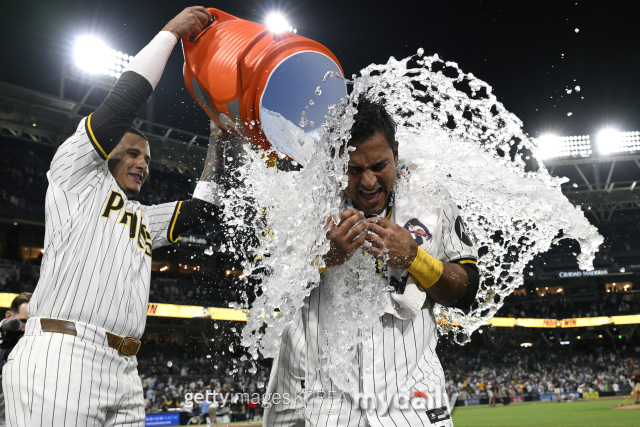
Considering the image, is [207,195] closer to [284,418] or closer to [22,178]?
[284,418]

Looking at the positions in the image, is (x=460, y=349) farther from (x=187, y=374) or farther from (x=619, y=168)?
(x=187, y=374)

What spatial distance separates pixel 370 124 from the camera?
5.61ft

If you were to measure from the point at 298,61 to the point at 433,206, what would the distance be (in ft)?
3.21

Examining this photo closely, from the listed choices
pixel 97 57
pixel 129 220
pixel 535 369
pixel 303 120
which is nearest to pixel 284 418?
pixel 303 120

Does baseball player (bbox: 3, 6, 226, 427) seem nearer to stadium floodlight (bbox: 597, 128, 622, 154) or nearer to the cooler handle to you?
the cooler handle

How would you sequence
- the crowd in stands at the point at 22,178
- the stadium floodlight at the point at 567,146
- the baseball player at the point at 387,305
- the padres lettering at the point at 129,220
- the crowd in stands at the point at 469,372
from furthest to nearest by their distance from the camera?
the stadium floodlight at the point at 567,146 → the crowd in stands at the point at 22,178 → the crowd in stands at the point at 469,372 → the padres lettering at the point at 129,220 → the baseball player at the point at 387,305

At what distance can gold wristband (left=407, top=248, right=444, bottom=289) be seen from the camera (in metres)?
1.55

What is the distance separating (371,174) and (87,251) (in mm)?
1482

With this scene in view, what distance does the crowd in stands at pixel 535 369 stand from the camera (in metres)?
25.5

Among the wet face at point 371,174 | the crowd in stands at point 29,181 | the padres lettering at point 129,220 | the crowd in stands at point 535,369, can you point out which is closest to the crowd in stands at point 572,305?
the crowd in stands at point 535,369

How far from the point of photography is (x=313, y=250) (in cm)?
153

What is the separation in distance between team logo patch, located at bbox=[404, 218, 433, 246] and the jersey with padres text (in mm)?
1484

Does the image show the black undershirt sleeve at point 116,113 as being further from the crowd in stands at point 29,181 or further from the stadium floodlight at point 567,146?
the stadium floodlight at point 567,146

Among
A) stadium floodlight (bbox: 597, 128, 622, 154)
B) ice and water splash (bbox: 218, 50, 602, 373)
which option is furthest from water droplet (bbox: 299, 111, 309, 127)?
stadium floodlight (bbox: 597, 128, 622, 154)
